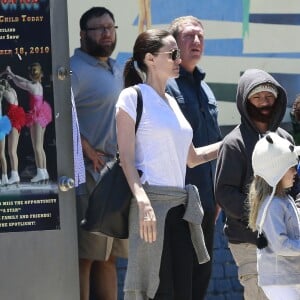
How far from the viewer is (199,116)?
19.0ft

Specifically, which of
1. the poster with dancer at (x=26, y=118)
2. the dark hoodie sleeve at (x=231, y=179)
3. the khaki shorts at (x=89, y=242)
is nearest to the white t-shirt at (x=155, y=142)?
the dark hoodie sleeve at (x=231, y=179)

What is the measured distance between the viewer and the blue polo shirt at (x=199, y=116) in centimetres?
575

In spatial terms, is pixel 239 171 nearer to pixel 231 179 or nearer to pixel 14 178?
pixel 231 179

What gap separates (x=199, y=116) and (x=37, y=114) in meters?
1.14

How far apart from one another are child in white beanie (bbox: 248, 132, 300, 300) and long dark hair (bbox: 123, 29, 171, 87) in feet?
2.61

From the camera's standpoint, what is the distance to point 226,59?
7.38 metres

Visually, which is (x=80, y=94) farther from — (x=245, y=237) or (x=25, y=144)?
(x=245, y=237)

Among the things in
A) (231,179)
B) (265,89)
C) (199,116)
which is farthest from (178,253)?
(199,116)

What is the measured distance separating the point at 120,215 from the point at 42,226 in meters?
0.56

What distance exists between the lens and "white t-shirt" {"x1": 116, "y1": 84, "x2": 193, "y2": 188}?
15.9ft

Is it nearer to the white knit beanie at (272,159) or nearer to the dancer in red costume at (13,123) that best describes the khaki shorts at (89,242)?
the dancer in red costume at (13,123)

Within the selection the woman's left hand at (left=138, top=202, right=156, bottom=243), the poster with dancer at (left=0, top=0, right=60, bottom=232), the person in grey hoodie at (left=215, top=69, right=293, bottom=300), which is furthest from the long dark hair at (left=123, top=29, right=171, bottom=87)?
the woman's left hand at (left=138, top=202, right=156, bottom=243)

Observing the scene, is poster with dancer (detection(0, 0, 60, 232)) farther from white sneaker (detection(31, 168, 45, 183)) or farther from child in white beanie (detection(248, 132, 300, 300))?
child in white beanie (detection(248, 132, 300, 300))

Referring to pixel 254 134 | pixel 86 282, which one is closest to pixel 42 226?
pixel 86 282
